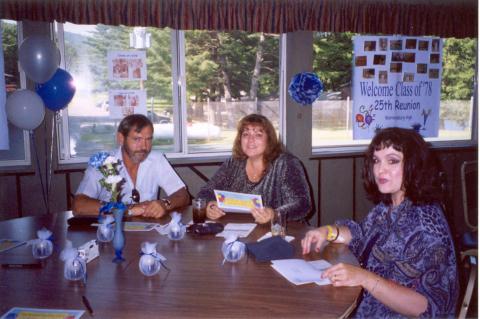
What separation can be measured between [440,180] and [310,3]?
2731mm

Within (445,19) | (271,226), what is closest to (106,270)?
(271,226)

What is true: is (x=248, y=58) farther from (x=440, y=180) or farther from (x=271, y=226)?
(x=440, y=180)

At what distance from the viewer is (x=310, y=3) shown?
3904 mm

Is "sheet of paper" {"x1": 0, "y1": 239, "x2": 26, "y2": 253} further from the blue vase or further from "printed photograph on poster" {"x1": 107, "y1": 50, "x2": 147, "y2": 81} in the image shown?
"printed photograph on poster" {"x1": 107, "y1": 50, "x2": 147, "y2": 81}

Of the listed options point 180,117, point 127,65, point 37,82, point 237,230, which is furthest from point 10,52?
point 237,230

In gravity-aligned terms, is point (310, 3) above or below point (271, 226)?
above

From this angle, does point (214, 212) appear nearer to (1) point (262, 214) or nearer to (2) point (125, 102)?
(1) point (262, 214)

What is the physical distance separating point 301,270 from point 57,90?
2.66m

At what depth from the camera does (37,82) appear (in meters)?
3.41

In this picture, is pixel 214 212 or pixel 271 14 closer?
pixel 214 212

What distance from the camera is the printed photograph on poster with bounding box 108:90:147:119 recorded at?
401 cm

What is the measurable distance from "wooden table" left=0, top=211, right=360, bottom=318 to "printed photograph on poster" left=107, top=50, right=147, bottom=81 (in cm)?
239

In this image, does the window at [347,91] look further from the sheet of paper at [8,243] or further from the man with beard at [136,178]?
→ the sheet of paper at [8,243]

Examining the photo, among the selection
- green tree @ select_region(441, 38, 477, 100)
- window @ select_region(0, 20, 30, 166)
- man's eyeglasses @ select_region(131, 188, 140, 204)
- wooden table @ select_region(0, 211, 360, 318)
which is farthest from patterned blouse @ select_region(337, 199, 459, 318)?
green tree @ select_region(441, 38, 477, 100)
